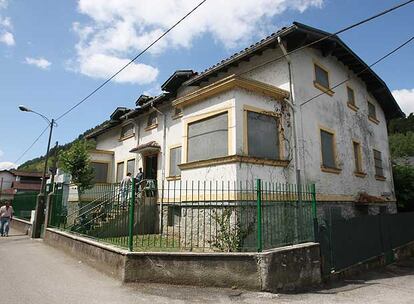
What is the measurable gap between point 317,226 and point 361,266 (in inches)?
112

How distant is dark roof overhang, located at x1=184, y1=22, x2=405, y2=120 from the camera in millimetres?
10789

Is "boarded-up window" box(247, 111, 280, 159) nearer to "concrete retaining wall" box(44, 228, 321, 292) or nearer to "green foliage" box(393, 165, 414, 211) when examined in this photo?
"concrete retaining wall" box(44, 228, 321, 292)

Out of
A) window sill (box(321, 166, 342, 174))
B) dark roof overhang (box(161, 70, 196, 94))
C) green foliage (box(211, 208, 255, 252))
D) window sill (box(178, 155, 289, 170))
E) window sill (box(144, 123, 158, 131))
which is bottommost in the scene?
green foliage (box(211, 208, 255, 252))

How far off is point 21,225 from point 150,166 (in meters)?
8.14

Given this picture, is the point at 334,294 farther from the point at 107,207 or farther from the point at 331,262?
the point at 107,207

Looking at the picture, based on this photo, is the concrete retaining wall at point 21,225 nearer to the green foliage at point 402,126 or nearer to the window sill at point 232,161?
the window sill at point 232,161

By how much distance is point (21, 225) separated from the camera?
685 inches

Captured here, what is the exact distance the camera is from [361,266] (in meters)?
9.73

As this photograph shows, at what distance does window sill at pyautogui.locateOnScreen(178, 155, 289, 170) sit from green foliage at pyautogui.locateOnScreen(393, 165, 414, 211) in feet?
38.3

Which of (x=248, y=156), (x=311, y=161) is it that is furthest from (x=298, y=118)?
(x=248, y=156)

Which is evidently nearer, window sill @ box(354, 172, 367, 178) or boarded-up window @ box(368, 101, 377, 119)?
window sill @ box(354, 172, 367, 178)

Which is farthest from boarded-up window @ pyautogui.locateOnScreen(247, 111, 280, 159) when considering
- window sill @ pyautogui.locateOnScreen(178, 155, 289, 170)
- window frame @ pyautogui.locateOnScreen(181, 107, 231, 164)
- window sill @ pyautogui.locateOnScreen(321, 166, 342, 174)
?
window sill @ pyautogui.locateOnScreen(321, 166, 342, 174)

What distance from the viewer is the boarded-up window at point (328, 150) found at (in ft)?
39.6

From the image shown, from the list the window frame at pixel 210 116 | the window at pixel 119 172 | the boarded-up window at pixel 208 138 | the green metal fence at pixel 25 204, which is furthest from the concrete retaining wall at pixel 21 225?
the boarded-up window at pixel 208 138
